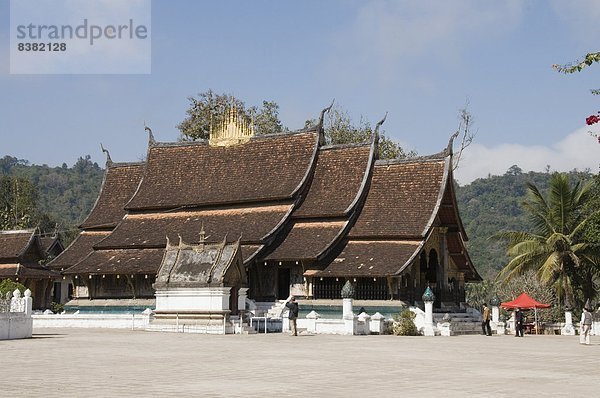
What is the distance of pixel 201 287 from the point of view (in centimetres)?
3158

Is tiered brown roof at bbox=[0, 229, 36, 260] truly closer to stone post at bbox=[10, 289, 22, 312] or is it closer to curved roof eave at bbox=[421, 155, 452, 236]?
curved roof eave at bbox=[421, 155, 452, 236]

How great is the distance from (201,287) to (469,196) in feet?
447

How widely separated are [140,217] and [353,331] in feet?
51.1

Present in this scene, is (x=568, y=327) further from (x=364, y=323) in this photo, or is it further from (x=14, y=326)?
(x=14, y=326)

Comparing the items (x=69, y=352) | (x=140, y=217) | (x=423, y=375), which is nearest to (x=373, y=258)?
(x=140, y=217)

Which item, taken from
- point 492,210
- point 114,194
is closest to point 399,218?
point 114,194

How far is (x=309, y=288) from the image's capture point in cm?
3553

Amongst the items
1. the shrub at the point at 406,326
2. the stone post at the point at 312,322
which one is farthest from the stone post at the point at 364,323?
the stone post at the point at 312,322

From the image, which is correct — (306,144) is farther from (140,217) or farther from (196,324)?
(196,324)

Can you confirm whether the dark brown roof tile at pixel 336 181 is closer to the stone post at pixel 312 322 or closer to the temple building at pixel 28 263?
the stone post at pixel 312 322

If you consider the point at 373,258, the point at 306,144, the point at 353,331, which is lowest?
the point at 353,331

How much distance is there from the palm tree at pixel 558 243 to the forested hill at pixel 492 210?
6182 cm

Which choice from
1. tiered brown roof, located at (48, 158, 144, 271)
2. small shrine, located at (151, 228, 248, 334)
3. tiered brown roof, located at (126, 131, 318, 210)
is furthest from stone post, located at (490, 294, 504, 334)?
tiered brown roof, located at (48, 158, 144, 271)

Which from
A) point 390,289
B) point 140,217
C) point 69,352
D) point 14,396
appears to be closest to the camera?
point 14,396
